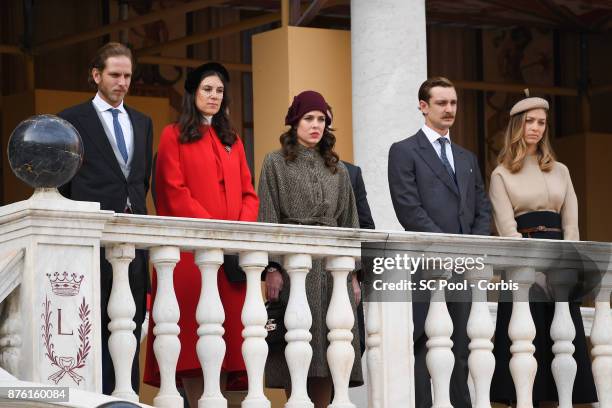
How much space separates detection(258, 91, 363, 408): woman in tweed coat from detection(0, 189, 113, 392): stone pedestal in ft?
3.75

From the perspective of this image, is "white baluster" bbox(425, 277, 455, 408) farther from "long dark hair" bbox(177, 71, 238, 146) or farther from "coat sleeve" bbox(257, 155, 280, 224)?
"long dark hair" bbox(177, 71, 238, 146)

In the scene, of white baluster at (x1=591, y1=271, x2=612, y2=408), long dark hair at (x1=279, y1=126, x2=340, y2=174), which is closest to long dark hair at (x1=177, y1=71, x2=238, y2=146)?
long dark hair at (x1=279, y1=126, x2=340, y2=174)

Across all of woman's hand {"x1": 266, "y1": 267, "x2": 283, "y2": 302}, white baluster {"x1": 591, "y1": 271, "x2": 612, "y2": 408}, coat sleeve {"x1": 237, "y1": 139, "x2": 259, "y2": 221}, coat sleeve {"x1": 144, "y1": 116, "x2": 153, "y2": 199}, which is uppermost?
coat sleeve {"x1": 144, "y1": 116, "x2": 153, "y2": 199}

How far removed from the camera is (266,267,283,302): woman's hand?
8422 mm

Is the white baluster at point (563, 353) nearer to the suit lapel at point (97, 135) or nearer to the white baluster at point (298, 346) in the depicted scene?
the white baluster at point (298, 346)

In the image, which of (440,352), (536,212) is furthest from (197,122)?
(536,212)

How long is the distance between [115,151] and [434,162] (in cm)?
171

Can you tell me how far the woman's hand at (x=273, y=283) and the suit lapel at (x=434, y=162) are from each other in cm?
111

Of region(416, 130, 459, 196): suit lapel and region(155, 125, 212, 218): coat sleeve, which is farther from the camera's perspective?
region(416, 130, 459, 196): suit lapel

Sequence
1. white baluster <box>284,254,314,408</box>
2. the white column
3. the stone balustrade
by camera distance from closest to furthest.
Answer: the stone balustrade, white baluster <box>284,254,314,408</box>, the white column

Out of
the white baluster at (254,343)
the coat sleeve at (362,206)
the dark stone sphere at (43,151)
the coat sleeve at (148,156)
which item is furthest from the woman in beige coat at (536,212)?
the dark stone sphere at (43,151)

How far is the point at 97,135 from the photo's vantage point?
8406 mm

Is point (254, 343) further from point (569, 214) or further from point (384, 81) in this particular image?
point (384, 81)

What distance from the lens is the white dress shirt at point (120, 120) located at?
849 centimetres
